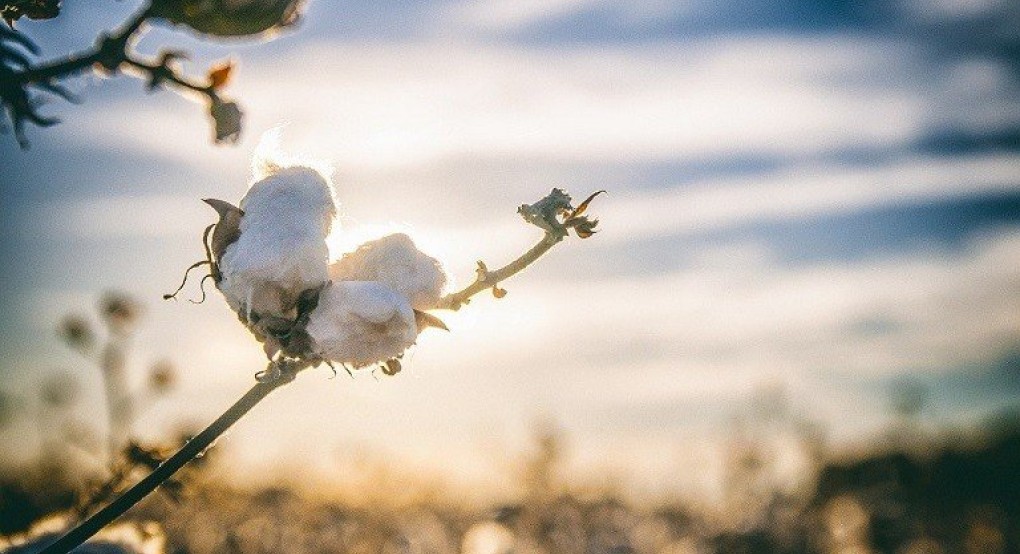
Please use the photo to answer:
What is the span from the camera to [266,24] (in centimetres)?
184

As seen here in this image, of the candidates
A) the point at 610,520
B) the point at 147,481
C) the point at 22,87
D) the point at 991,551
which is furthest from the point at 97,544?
the point at 991,551

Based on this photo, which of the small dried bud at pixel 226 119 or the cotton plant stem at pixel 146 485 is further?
the cotton plant stem at pixel 146 485

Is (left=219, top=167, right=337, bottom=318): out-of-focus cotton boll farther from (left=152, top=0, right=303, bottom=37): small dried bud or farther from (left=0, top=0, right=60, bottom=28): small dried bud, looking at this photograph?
(left=0, top=0, right=60, bottom=28): small dried bud

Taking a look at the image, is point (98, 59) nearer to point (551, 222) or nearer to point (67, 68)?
point (67, 68)

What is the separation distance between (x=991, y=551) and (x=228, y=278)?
776 inches

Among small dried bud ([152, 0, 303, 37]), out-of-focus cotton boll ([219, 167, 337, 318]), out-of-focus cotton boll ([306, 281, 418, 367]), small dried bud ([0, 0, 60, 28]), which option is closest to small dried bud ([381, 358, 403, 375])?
out-of-focus cotton boll ([306, 281, 418, 367])

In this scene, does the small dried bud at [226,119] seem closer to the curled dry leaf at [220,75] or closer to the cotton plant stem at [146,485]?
the curled dry leaf at [220,75]

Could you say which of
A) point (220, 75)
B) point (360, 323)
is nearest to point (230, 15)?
point (220, 75)

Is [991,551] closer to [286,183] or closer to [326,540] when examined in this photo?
[326,540]

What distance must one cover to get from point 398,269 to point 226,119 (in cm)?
60

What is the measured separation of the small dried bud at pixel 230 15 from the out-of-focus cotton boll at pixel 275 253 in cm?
41

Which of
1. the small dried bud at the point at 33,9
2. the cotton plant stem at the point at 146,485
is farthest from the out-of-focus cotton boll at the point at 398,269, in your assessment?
the small dried bud at the point at 33,9

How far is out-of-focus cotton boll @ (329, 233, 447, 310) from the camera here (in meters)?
2.24

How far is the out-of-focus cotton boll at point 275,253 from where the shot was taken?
2018mm
